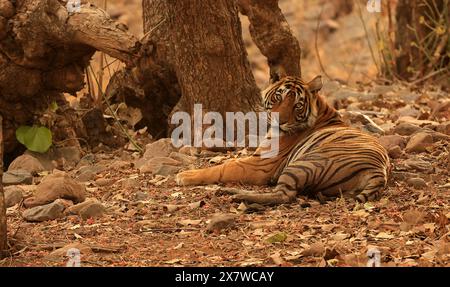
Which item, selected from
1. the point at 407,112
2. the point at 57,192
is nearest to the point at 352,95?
the point at 407,112

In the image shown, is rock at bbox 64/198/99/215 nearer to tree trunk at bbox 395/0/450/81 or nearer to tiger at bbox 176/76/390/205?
tiger at bbox 176/76/390/205

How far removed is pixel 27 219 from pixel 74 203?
0.40m

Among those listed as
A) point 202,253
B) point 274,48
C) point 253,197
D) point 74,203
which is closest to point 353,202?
point 253,197

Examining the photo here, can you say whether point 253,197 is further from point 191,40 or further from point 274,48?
point 274,48

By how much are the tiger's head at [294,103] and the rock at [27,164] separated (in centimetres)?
201

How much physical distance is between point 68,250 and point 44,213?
0.93 meters

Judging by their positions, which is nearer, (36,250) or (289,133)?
(36,250)

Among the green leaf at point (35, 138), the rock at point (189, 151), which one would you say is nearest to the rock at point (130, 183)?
the rock at point (189, 151)

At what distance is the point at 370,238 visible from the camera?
5055mm

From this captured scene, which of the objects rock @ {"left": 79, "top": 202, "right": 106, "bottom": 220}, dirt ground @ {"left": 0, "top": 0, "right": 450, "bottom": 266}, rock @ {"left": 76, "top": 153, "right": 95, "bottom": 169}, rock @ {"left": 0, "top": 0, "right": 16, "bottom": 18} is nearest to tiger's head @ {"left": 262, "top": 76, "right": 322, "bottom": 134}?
dirt ground @ {"left": 0, "top": 0, "right": 450, "bottom": 266}

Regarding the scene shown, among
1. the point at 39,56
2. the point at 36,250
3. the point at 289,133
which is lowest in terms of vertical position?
the point at 36,250

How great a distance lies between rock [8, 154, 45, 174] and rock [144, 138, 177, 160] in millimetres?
861

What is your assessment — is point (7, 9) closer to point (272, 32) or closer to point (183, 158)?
point (183, 158)
